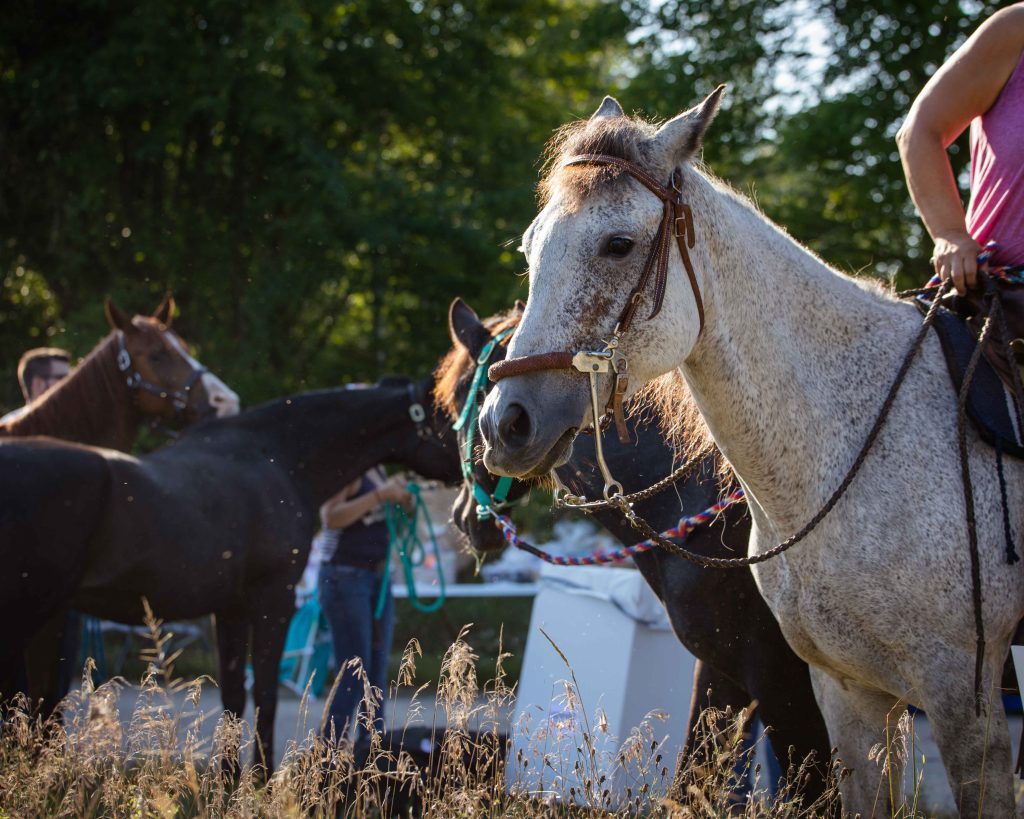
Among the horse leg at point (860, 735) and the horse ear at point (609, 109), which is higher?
the horse ear at point (609, 109)

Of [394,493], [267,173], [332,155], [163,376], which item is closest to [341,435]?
[394,493]

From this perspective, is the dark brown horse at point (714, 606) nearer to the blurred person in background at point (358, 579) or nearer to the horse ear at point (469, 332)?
the horse ear at point (469, 332)

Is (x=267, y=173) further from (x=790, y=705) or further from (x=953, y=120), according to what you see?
(x=953, y=120)

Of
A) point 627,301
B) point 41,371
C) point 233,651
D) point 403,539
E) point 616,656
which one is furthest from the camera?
point 41,371

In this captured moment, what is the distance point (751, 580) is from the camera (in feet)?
11.3

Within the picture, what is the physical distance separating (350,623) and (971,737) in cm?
413

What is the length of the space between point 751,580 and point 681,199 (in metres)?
1.51

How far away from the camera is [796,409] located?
259 cm

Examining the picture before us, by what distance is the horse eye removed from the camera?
2.37 m

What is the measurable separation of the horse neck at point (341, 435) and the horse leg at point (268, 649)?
66 cm

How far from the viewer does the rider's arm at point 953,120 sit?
2689 millimetres

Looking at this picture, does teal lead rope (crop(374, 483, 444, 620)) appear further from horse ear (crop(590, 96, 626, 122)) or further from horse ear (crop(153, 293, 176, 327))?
horse ear (crop(590, 96, 626, 122))

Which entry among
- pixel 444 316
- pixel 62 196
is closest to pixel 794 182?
pixel 444 316

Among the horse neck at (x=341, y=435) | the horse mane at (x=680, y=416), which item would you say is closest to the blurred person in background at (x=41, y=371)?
the horse neck at (x=341, y=435)
